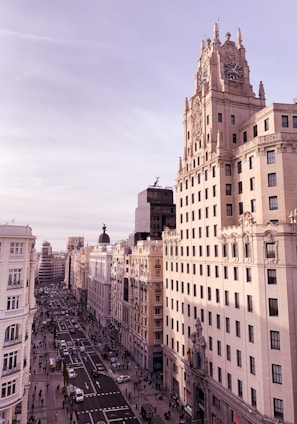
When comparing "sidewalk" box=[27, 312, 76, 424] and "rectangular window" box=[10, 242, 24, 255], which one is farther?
"sidewalk" box=[27, 312, 76, 424]

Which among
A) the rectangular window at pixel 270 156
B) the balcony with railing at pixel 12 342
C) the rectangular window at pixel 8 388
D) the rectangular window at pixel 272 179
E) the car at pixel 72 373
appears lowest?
the car at pixel 72 373

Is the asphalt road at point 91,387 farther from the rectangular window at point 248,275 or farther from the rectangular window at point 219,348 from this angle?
the rectangular window at point 248,275

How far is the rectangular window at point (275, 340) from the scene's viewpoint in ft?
145

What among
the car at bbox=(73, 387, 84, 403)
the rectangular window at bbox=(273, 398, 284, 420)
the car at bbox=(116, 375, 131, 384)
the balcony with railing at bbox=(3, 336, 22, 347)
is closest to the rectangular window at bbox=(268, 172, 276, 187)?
the rectangular window at bbox=(273, 398, 284, 420)

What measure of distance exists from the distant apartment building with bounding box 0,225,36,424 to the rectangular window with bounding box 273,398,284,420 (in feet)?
118

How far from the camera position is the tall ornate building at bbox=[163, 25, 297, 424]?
4497cm

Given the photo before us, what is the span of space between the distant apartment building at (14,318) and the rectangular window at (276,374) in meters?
36.2

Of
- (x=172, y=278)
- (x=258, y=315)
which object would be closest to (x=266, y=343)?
(x=258, y=315)

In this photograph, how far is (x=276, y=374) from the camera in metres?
43.9

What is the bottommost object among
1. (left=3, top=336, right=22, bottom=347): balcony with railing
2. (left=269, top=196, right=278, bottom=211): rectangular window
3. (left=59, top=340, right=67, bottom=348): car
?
(left=59, top=340, right=67, bottom=348): car

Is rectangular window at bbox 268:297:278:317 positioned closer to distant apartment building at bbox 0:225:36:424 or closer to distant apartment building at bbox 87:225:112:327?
distant apartment building at bbox 0:225:36:424

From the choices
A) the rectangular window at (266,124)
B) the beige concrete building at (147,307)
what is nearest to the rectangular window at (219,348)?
the beige concrete building at (147,307)

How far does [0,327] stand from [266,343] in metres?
37.3

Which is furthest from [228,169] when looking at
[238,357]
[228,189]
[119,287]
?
[119,287]
